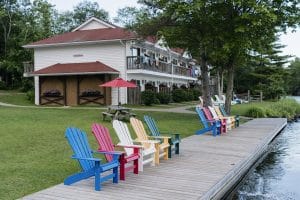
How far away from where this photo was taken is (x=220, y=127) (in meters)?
16.8

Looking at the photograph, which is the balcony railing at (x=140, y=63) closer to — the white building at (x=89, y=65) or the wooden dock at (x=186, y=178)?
the white building at (x=89, y=65)

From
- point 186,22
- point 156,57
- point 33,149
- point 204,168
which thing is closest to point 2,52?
point 156,57

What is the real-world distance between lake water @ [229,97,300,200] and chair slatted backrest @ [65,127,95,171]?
3013mm

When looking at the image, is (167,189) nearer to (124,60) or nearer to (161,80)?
(124,60)

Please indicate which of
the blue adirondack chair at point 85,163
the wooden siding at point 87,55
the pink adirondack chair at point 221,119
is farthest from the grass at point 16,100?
the blue adirondack chair at point 85,163

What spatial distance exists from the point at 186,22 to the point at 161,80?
18.8 meters

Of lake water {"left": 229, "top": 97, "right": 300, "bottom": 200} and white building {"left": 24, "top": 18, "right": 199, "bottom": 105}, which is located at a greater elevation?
white building {"left": 24, "top": 18, "right": 199, "bottom": 105}

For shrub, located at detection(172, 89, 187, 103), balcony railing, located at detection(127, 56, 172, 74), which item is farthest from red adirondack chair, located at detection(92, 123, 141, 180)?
shrub, located at detection(172, 89, 187, 103)

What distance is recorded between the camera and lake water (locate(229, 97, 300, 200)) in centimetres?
870

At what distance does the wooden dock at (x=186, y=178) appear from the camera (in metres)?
7.05

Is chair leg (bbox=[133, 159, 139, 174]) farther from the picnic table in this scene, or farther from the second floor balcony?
the second floor balcony

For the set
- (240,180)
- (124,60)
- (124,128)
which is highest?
(124,60)

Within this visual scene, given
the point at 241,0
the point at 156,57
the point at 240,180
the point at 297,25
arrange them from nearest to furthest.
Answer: the point at 240,180
the point at 241,0
the point at 297,25
the point at 156,57

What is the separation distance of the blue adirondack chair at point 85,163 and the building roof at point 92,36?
25.2 m
